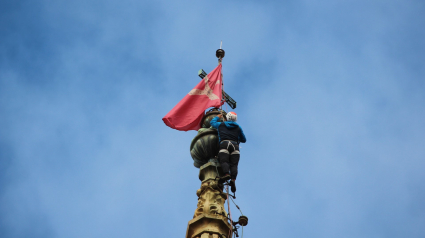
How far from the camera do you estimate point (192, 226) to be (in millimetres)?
12047

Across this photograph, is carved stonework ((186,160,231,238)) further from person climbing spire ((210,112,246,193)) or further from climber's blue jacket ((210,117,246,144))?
climber's blue jacket ((210,117,246,144))

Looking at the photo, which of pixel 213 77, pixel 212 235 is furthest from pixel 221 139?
pixel 213 77

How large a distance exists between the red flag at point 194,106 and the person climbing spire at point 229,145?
1.49 metres

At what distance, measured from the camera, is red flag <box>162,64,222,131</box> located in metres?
16.0

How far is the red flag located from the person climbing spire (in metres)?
1.49

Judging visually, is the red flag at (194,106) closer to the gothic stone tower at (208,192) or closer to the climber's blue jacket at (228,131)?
the gothic stone tower at (208,192)

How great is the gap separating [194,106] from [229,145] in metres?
3.18

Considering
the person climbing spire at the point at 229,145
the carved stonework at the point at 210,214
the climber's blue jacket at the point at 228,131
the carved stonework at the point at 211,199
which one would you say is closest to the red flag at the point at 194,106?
the person climbing spire at the point at 229,145

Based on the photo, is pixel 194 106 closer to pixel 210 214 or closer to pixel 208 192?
pixel 208 192

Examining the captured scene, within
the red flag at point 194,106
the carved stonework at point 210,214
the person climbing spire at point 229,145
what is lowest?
the carved stonework at point 210,214

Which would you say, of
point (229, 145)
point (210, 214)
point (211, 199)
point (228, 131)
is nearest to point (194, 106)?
point (228, 131)

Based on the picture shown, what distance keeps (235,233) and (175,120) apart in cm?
504

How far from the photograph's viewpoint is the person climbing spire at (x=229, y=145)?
520 inches

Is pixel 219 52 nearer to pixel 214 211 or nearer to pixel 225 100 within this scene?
pixel 225 100
